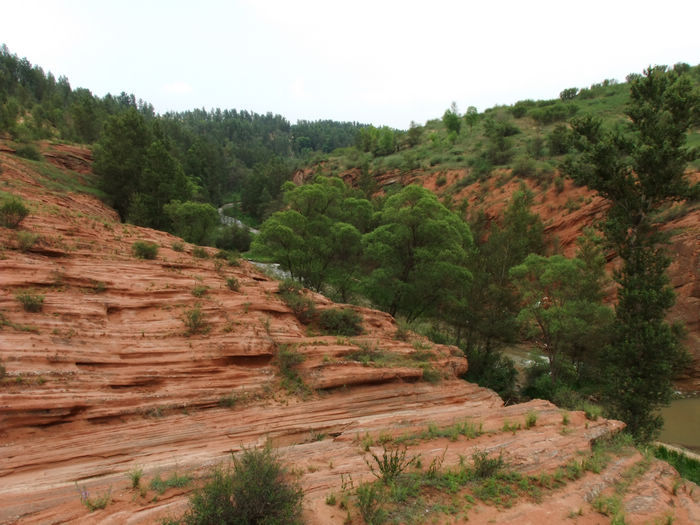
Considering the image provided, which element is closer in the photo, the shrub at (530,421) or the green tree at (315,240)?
the shrub at (530,421)

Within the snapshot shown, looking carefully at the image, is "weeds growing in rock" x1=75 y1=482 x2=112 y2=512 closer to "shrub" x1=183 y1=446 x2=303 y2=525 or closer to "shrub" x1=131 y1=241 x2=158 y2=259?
"shrub" x1=183 y1=446 x2=303 y2=525

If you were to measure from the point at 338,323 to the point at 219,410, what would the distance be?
18.4 ft

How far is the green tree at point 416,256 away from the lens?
18.7 m

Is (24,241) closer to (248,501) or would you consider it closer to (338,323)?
(338,323)

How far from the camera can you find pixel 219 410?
8062mm

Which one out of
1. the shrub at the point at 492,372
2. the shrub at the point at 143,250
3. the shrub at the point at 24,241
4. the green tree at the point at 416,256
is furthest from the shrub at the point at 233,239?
the shrub at the point at 24,241

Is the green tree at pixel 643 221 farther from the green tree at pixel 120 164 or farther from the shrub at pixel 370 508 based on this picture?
the green tree at pixel 120 164

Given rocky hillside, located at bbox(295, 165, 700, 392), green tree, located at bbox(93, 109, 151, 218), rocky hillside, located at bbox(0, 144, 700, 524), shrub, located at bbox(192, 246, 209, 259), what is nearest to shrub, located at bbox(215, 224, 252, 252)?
green tree, located at bbox(93, 109, 151, 218)

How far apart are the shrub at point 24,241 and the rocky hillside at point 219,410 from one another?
0.03 metres

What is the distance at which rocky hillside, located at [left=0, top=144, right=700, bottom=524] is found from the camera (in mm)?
5270

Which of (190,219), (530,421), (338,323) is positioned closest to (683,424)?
A: (530,421)

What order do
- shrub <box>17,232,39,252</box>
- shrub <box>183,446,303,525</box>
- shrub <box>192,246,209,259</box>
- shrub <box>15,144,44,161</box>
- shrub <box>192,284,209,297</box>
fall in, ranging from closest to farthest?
1. shrub <box>183,446,303,525</box>
2. shrub <box>17,232,39,252</box>
3. shrub <box>192,284,209,297</box>
4. shrub <box>192,246,209,259</box>
5. shrub <box>15,144,44,161</box>

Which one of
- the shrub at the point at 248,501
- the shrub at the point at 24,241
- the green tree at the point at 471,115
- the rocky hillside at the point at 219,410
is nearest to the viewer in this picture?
the shrub at the point at 248,501

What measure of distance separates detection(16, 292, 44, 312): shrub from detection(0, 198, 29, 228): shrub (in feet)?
14.8
